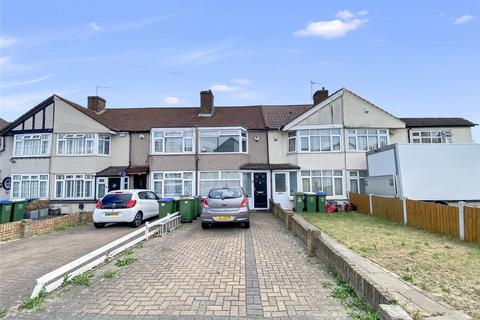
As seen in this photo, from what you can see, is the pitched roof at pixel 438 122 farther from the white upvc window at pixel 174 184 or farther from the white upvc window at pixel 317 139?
the white upvc window at pixel 174 184

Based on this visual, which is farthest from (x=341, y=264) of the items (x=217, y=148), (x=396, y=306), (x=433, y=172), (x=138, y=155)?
(x=138, y=155)

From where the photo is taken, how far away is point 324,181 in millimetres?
17438

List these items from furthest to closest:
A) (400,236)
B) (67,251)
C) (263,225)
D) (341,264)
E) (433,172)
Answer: (433,172) < (263,225) < (400,236) < (67,251) < (341,264)

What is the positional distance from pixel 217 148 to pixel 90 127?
820cm

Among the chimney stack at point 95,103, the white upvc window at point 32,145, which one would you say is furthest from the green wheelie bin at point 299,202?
the chimney stack at point 95,103

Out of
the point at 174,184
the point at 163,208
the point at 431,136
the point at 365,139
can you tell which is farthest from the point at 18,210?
the point at 431,136

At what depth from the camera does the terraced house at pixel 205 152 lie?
687 inches

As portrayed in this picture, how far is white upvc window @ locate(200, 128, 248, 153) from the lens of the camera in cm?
1759

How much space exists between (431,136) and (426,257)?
51.9 ft

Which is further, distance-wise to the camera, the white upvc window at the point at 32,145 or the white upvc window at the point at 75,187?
the white upvc window at the point at 32,145

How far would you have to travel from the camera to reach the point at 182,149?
58.3ft

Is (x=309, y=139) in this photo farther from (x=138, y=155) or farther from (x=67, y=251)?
(x=67, y=251)

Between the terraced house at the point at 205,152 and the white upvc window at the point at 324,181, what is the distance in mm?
61

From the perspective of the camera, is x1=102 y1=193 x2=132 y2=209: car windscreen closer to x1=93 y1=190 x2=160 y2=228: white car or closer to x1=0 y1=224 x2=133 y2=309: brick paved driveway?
x1=93 y1=190 x2=160 y2=228: white car
